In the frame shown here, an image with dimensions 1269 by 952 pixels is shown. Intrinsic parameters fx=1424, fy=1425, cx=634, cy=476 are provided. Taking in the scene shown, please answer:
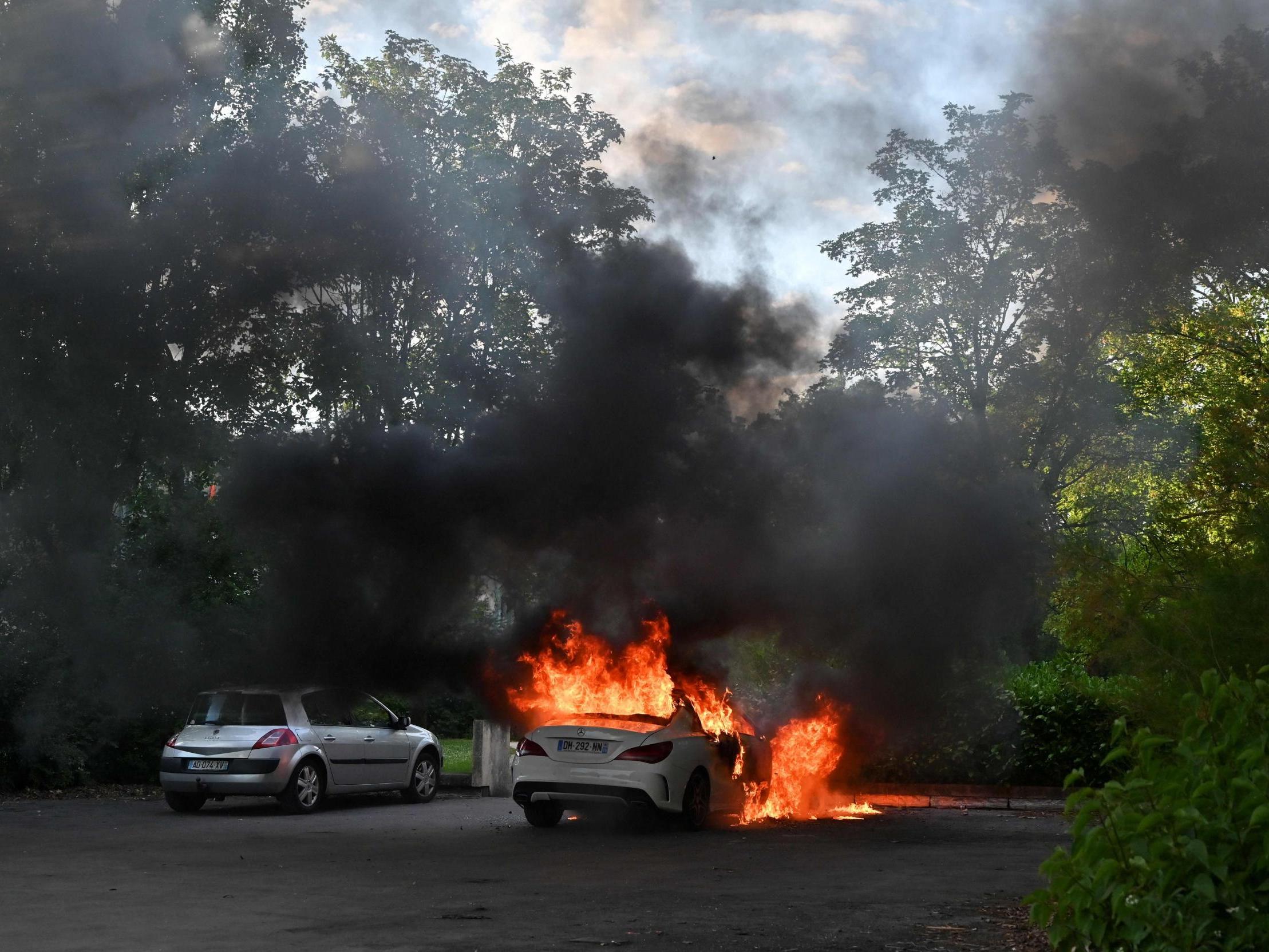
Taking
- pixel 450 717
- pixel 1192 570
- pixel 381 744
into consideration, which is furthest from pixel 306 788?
pixel 450 717

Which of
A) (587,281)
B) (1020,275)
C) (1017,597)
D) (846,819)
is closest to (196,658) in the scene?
(587,281)

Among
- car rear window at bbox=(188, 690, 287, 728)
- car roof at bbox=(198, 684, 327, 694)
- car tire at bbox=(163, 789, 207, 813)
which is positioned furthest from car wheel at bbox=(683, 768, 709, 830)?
car tire at bbox=(163, 789, 207, 813)

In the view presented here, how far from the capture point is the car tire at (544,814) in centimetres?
1526

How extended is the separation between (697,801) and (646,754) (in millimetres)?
1034

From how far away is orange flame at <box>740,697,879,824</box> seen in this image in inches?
653

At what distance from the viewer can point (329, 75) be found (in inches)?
1235

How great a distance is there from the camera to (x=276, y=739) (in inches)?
644

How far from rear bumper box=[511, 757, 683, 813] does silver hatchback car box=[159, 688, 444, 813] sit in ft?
10.9

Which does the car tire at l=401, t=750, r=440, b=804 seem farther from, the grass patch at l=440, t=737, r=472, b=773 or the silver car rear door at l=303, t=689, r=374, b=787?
the grass patch at l=440, t=737, r=472, b=773

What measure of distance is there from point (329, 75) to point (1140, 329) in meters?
19.0

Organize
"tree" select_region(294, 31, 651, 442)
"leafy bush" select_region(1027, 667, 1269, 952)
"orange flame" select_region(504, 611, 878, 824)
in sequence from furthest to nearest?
"tree" select_region(294, 31, 651, 442)
"orange flame" select_region(504, 611, 878, 824)
"leafy bush" select_region(1027, 667, 1269, 952)

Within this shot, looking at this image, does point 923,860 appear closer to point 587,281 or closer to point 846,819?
point 846,819

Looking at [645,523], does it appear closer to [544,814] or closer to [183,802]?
[544,814]

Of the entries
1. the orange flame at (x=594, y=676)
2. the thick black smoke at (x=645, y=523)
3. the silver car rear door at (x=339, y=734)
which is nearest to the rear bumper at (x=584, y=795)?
the orange flame at (x=594, y=676)
